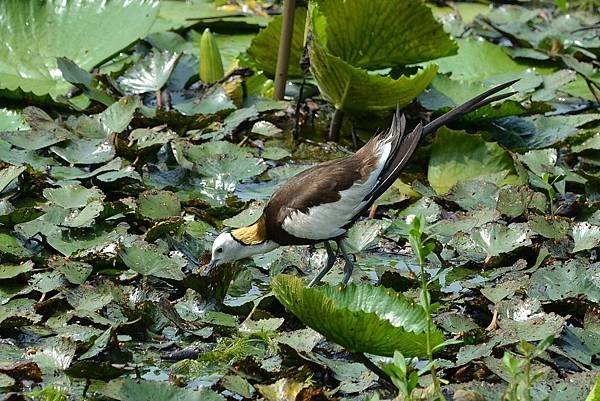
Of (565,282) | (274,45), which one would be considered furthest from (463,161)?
(565,282)

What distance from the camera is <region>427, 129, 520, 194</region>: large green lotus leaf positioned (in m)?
5.17

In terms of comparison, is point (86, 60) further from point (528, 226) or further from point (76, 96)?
point (528, 226)

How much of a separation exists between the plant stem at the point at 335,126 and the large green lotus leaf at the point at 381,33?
29 centimetres

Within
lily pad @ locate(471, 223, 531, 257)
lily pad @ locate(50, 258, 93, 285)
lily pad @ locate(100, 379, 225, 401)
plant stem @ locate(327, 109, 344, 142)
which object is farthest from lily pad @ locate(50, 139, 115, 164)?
lily pad @ locate(100, 379, 225, 401)

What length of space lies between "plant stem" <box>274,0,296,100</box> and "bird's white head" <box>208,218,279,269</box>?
1.62m

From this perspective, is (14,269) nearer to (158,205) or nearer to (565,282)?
(158,205)

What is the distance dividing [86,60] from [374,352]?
10.3 ft

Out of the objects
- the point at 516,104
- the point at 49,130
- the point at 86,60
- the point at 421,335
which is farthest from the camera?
the point at 86,60

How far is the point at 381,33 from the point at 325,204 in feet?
4.90

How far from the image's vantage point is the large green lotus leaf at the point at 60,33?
579 centimetres

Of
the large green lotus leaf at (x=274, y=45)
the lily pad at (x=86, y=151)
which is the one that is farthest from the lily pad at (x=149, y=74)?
the lily pad at (x=86, y=151)

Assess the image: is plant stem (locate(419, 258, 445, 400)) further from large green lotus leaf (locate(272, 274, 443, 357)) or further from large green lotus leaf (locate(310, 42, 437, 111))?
large green lotus leaf (locate(310, 42, 437, 111))

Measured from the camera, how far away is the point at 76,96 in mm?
5867

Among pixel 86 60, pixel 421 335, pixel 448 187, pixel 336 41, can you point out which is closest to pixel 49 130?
pixel 86 60
